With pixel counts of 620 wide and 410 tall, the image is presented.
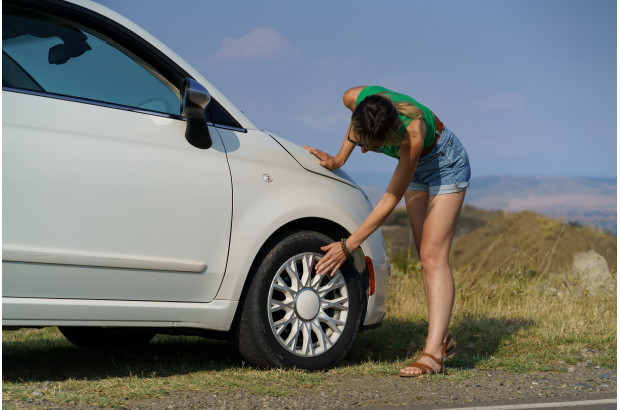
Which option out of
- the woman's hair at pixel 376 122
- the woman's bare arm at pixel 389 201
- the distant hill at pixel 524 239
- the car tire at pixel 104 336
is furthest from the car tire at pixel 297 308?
the distant hill at pixel 524 239

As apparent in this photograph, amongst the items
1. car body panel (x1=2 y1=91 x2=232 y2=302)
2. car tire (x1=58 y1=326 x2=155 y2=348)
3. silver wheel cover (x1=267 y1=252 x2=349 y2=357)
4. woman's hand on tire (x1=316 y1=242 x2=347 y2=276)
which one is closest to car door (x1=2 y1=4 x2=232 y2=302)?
car body panel (x1=2 y1=91 x2=232 y2=302)

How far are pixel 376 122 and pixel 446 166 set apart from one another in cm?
84

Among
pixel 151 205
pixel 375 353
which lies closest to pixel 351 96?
pixel 151 205

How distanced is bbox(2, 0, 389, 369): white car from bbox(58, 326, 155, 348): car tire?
1.34 metres

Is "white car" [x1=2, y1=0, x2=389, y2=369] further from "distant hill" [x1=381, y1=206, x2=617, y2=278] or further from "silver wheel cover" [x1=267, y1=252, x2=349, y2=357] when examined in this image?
"distant hill" [x1=381, y1=206, x2=617, y2=278]

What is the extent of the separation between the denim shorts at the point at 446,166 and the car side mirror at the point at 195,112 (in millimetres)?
1356

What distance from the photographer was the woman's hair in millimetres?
4102

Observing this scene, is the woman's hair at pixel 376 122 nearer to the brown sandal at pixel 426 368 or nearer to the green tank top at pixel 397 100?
the green tank top at pixel 397 100

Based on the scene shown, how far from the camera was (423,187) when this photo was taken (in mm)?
4938

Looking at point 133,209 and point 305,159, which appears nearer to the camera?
point 133,209

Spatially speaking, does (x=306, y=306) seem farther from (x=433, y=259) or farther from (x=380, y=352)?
(x=380, y=352)

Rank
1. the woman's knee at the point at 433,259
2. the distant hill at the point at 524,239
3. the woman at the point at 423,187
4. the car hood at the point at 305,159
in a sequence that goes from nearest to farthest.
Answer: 1. the woman at the point at 423,187
2. the car hood at the point at 305,159
3. the woman's knee at the point at 433,259
4. the distant hill at the point at 524,239

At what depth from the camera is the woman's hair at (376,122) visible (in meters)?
4.10

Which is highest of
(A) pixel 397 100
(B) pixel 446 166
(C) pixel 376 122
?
(A) pixel 397 100
